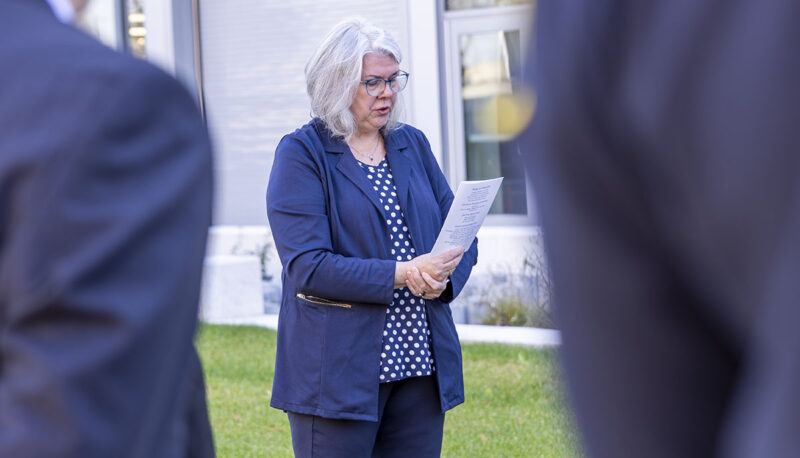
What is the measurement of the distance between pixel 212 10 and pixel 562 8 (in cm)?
1249

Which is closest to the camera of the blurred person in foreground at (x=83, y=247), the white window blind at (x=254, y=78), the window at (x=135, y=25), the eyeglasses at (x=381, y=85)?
the blurred person in foreground at (x=83, y=247)

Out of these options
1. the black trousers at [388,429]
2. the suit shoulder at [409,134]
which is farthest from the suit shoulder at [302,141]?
the black trousers at [388,429]

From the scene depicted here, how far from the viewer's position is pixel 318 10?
11.8 metres

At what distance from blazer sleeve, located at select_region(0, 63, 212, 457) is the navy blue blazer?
101 inches

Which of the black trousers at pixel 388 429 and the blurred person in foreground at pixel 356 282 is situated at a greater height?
the blurred person in foreground at pixel 356 282

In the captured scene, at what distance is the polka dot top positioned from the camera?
3.77m

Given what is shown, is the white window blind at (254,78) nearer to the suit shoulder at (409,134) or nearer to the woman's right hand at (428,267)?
the suit shoulder at (409,134)

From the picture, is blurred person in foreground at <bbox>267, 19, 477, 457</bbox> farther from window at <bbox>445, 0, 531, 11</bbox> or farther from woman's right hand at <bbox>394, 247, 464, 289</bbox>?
window at <bbox>445, 0, 531, 11</bbox>

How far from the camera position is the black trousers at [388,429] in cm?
374

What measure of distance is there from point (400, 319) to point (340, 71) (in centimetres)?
108

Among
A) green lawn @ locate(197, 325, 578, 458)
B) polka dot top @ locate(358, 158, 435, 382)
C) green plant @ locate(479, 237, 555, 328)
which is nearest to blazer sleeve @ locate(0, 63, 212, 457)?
polka dot top @ locate(358, 158, 435, 382)

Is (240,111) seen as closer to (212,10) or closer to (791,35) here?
(212,10)

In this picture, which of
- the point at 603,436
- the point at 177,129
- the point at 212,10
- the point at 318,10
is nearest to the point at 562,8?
the point at 603,436

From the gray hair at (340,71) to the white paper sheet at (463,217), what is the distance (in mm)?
553
